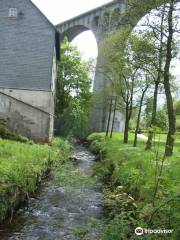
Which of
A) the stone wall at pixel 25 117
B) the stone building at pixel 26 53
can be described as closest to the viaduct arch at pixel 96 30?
the stone building at pixel 26 53

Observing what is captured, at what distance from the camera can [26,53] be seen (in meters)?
25.0

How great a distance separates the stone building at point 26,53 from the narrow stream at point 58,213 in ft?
35.4

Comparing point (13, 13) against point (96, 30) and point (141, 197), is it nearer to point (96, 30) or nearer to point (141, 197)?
point (141, 197)

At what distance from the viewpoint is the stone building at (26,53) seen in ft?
80.1

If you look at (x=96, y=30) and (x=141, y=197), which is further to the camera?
(x=96, y=30)

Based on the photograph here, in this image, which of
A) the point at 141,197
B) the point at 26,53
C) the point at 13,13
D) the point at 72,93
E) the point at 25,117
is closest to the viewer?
the point at 141,197

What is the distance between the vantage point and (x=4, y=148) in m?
14.4

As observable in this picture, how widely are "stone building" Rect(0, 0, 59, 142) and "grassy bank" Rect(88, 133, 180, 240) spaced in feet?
29.1

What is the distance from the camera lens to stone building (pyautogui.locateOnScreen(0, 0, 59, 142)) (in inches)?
961

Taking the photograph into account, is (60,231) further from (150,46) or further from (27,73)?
(27,73)

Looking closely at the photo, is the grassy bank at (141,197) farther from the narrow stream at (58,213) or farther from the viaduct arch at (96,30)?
the viaduct arch at (96,30)

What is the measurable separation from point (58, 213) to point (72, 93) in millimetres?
33440

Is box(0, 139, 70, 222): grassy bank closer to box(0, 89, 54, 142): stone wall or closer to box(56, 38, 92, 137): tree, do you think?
box(0, 89, 54, 142): stone wall

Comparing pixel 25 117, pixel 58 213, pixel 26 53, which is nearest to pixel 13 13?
pixel 26 53
